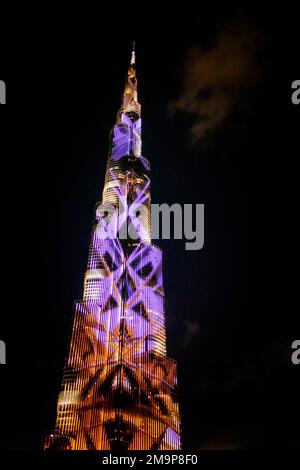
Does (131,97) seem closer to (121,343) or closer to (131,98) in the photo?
(131,98)

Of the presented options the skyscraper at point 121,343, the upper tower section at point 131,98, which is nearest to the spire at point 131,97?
the upper tower section at point 131,98

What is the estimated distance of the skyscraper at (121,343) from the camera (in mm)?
55031

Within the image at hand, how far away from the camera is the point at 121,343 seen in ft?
205

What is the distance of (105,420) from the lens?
55.2m

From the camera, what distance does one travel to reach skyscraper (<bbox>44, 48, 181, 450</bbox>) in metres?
55.0

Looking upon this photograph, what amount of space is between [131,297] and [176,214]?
17.3 metres

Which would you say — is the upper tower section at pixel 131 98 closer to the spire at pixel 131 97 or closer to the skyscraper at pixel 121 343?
the spire at pixel 131 97

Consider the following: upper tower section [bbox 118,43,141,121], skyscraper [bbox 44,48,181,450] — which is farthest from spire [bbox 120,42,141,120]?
skyscraper [bbox 44,48,181,450]

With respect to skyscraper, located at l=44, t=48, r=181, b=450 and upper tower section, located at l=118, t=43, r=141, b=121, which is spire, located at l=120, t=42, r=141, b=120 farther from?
skyscraper, located at l=44, t=48, r=181, b=450
